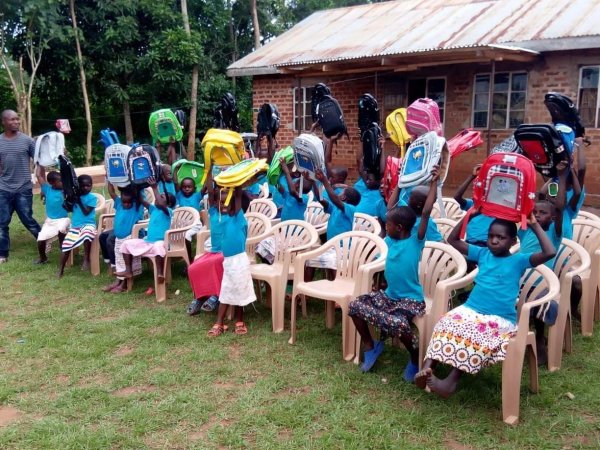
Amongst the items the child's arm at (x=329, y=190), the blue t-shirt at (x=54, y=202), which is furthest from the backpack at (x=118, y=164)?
the child's arm at (x=329, y=190)

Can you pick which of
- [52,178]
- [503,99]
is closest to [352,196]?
[52,178]

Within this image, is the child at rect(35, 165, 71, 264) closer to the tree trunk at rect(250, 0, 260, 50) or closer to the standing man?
the standing man

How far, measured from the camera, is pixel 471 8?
1161cm

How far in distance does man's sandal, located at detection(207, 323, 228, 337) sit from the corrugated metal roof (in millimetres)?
6319

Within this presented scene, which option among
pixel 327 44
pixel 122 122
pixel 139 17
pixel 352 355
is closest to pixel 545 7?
pixel 327 44

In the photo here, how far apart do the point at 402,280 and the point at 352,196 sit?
1.90 m

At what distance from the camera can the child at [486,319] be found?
3303 mm

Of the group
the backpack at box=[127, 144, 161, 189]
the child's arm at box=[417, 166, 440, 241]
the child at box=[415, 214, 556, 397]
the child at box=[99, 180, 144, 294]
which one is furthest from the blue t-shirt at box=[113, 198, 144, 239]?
the child at box=[415, 214, 556, 397]

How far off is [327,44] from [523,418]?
34.4 feet

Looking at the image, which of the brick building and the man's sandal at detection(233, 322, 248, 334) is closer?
the man's sandal at detection(233, 322, 248, 334)

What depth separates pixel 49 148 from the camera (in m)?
7.10

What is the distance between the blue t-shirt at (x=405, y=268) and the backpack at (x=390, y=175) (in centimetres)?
114

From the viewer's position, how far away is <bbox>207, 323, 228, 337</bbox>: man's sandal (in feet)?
15.7

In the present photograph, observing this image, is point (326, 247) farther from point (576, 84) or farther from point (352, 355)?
point (576, 84)
